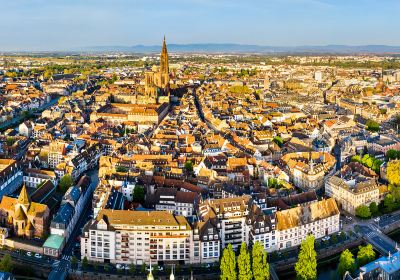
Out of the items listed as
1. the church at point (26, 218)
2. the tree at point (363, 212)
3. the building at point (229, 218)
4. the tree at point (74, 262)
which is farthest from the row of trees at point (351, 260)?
the church at point (26, 218)

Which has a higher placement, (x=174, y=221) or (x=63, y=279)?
(x=174, y=221)

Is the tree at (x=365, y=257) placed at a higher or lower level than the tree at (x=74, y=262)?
higher

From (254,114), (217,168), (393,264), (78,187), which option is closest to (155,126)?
(254,114)

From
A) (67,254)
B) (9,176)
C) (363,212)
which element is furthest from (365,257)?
(9,176)

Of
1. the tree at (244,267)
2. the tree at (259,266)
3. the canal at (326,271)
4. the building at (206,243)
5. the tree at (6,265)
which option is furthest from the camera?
the canal at (326,271)

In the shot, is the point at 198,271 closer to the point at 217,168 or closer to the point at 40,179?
the point at 217,168

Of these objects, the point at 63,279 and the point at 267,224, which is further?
the point at 267,224

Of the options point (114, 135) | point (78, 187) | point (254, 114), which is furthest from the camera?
point (254, 114)

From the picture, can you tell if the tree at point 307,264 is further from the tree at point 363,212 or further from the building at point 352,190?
the building at point 352,190
